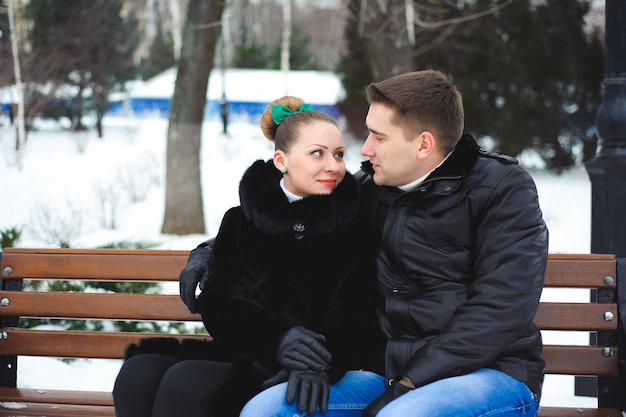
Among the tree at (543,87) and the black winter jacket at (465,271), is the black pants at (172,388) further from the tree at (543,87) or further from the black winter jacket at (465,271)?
the tree at (543,87)

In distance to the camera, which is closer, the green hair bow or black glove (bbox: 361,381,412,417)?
black glove (bbox: 361,381,412,417)

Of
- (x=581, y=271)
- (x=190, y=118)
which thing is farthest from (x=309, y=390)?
(x=190, y=118)

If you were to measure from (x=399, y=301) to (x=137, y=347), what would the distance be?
0.97 meters

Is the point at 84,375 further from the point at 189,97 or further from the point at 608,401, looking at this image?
the point at 189,97

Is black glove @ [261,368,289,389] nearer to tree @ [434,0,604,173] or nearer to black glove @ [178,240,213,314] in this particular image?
black glove @ [178,240,213,314]

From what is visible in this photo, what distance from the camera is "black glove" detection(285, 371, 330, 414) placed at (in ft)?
8.20

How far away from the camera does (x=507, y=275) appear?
2.54m

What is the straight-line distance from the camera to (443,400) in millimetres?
2426

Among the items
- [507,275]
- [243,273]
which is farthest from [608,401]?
[243,273]

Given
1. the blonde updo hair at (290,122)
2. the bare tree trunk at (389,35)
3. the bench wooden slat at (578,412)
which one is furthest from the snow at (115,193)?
the bare tree trunk at (389,35)

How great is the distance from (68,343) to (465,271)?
1.78 meters

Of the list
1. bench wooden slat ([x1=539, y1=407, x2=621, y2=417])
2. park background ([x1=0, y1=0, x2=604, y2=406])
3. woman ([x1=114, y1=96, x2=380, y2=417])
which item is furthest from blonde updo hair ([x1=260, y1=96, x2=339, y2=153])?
park background ([x1=0, y1=0, x2=604, y2=406])

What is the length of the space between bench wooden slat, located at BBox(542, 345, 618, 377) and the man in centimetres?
56

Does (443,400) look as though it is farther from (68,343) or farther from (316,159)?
(68,343)
